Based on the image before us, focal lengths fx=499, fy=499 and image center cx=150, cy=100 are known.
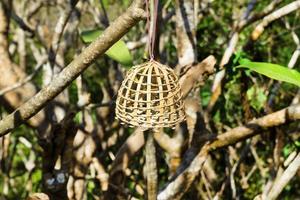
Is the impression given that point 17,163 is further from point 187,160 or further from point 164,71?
point 164,71

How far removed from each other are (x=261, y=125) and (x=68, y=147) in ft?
1.47

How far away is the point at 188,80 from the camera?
1214 millimetres

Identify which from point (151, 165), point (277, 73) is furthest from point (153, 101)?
point (277, 73)

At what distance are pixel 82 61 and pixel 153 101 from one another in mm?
198

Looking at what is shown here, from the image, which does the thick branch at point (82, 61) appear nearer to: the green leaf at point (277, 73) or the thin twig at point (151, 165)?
the thin twig at point (151, 165)

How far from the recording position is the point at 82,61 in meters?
0.70

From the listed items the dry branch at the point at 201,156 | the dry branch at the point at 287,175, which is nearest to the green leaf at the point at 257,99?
the dry branch at the point at 201,156

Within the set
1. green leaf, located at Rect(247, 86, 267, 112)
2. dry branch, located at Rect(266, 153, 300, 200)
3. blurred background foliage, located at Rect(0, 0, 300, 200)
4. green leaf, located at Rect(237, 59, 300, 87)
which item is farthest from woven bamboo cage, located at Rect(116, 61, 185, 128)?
green leaf, located at Rect(247, 86, 267, 112)

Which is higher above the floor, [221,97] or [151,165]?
[151,165]

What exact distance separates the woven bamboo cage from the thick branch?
0.55 ft

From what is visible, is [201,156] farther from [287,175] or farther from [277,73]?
[277,73]

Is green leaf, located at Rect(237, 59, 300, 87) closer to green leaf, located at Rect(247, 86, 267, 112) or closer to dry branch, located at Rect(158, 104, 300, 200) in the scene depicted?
dry branch, located at Rect(158, 104, 300, 200)

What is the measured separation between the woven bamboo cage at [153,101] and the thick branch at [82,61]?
0.55ft

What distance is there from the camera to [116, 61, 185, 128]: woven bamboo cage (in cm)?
87
